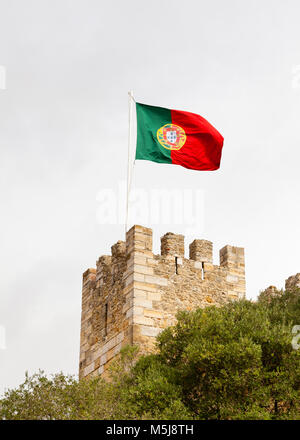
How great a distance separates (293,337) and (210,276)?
5.67m

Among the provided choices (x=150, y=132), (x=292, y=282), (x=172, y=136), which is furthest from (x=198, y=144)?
(x=292, y=282)

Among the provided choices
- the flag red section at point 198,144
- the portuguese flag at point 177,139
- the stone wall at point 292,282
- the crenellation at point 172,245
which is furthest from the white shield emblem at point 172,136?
the stone wall at point 292,282

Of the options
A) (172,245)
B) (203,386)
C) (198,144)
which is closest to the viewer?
(203,386)

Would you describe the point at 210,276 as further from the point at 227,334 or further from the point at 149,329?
the point at 227,334

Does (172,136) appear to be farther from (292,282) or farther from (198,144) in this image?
(292,282)

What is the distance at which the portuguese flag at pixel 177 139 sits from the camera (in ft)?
83.4

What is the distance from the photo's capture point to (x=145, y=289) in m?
23.8

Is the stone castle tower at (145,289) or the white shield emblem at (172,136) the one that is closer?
the stone castle tower at (145,289)

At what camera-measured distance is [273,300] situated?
25.2m

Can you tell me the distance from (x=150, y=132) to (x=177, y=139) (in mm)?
985

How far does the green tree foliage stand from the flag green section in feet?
22.0

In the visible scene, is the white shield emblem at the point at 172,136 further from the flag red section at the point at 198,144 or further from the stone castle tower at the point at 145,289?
the stone castle tower at the point at 145,289

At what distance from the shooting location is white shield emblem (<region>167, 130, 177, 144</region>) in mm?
25548
